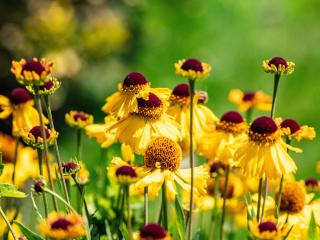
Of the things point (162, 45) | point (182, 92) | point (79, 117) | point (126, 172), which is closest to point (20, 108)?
point (79, 117)

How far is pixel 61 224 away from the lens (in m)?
1.12

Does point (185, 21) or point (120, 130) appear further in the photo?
point (185, 21)

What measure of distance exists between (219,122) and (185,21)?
4068 millimetres

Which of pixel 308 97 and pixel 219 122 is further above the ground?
pixel 219 122

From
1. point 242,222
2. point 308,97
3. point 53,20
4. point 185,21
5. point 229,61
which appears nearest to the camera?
point 242,222

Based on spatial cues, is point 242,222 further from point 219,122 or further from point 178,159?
point 178,159

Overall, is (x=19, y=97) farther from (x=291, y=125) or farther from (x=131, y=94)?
(x=291, y=125)

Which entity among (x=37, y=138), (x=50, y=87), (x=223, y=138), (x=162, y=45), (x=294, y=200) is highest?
(x=50, y=87)

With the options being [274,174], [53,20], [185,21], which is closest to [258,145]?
[274,174]

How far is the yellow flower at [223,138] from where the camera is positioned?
68.1 inches

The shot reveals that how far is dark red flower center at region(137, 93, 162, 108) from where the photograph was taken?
1.53 m

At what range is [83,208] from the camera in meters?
1.50

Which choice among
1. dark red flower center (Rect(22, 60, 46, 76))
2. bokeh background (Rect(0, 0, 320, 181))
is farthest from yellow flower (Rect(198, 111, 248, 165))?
bokeh background (Rect(0, 0, 320, 181))

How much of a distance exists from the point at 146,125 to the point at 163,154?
8 cm
